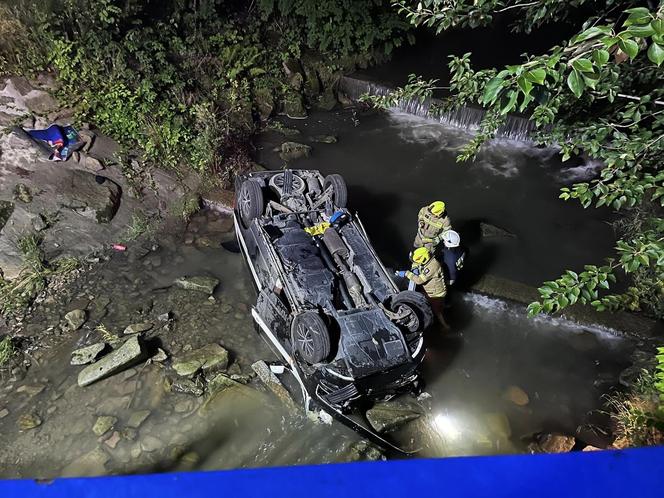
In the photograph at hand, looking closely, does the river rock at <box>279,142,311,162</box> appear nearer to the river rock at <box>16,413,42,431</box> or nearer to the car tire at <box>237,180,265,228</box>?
the car tire at <box>237,180,265,228</box>

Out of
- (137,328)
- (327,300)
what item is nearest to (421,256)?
(327,300)

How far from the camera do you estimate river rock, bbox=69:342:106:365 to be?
18.7ft

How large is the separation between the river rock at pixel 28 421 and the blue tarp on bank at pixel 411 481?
16.5 feet

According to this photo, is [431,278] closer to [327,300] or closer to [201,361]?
[327,300]

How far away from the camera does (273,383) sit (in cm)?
577

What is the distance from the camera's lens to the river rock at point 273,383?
5.59m

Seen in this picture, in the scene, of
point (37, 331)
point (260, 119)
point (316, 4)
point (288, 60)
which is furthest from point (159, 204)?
point (316, 4)

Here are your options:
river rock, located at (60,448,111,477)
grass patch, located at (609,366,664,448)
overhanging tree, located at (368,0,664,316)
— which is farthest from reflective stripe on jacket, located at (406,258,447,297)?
river rock, located at (60,448,111,477)

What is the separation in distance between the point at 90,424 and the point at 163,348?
1.30 metres

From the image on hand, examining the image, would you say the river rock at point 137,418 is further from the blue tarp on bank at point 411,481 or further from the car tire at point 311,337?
the blue tarp on bank at point 411,481

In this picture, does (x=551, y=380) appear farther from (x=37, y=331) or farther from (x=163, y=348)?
(x=37, y=331)

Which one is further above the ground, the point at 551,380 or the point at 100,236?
the point at 100,236

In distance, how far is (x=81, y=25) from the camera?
9.06 meters

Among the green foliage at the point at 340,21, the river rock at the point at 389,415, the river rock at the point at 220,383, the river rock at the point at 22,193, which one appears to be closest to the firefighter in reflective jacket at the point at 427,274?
the river rock at the point at 389,415
